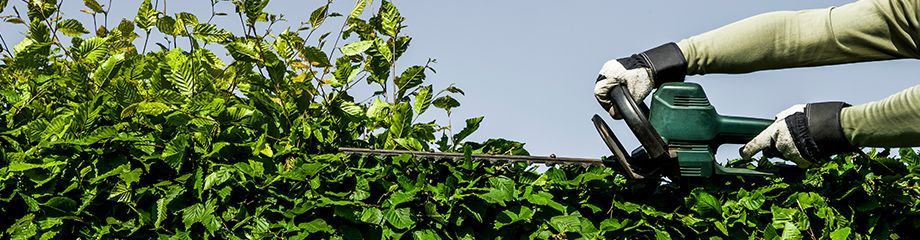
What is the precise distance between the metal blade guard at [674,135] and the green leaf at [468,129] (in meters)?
0.41

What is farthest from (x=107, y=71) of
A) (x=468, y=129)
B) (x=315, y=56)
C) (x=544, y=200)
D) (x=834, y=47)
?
(x=834, y=47)

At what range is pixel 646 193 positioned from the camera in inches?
144

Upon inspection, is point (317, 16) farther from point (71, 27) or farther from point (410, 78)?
point (71, 27)

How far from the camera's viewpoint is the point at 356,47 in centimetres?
393

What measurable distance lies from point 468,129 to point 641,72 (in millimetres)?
647

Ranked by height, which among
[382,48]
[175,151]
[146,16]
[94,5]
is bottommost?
[175,151]

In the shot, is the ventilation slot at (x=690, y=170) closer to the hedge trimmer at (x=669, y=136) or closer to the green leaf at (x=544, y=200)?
the hedge trimmer at (x=669, y=136)

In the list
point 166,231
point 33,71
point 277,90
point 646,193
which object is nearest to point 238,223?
point 166,231

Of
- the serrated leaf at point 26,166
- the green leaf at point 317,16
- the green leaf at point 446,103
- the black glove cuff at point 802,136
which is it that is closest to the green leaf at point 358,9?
the green leaf at point 317,16

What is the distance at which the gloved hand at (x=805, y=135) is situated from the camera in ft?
11.3

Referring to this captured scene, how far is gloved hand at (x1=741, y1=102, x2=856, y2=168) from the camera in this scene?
3.45 metres

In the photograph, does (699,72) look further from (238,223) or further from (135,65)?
(135,65)

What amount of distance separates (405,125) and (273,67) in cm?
47

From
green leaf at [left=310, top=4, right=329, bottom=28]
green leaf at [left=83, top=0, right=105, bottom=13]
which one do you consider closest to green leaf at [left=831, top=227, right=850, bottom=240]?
green leaf at [left=310, top=4, right=329, bottom=28]
